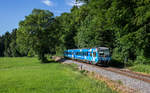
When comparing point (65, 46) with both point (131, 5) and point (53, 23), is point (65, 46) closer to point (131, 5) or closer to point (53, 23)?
point (53, 23)

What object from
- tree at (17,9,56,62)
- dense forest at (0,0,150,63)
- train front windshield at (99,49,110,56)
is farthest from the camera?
tree at (17,9,56,62)

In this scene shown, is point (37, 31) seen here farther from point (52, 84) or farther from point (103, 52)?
point (52, 84)

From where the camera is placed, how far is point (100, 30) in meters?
34.1

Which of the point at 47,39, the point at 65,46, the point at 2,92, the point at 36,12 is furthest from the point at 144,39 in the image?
the point at 65,46

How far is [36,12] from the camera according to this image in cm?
3959

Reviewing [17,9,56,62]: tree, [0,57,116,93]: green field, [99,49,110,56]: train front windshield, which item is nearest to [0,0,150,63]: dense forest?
[17,9,56,62]: tree

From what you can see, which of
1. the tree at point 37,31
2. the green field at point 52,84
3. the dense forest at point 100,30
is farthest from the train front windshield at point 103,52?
the tree at point 37,31

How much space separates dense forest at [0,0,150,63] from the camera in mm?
18161

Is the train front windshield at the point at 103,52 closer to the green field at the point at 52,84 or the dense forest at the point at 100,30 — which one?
the dense forest at the point at 100,30

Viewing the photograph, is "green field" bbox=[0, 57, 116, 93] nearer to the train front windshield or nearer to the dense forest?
the train front windshield

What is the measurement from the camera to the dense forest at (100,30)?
18161 millimetres

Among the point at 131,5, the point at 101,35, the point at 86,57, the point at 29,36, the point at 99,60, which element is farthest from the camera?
the point at 29,36

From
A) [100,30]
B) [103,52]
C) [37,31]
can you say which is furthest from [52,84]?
[37,31]

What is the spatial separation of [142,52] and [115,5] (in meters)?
7.08
